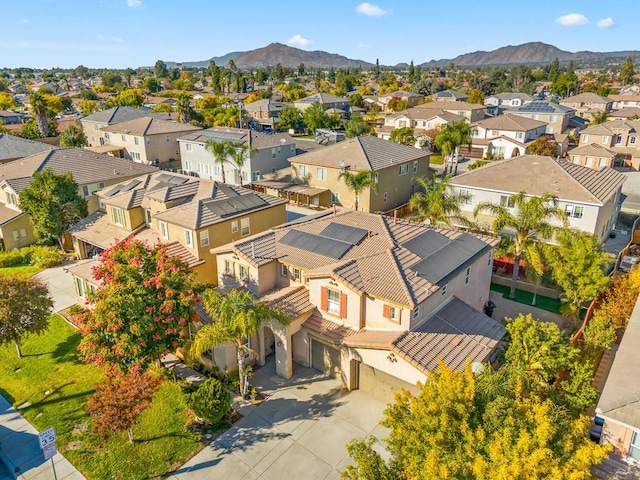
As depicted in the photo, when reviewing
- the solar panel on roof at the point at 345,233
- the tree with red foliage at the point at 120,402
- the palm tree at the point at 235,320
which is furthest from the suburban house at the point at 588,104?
the tree with red foliage at the point at 120,402

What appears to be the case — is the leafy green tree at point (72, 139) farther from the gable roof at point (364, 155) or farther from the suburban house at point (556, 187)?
the suburban house at point (556, 187)

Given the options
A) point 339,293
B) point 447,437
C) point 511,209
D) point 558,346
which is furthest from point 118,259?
point 511,209

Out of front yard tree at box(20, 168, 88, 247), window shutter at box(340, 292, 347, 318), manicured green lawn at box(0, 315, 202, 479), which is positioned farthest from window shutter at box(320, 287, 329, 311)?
front yard tree at box(20, 168, 88, 247)

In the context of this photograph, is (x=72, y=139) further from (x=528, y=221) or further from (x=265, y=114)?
(x=528, y=221)

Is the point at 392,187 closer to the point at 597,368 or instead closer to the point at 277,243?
the point at 277,243

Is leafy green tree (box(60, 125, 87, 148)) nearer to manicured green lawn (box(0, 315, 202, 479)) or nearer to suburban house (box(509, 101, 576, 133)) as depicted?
manicured green lawn (box(0, 315, 202, 479))

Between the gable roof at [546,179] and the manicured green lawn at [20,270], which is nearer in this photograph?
the gable roof at [546,179]
